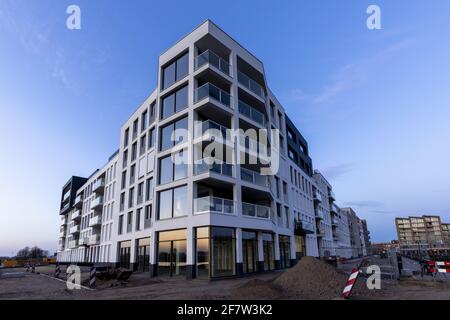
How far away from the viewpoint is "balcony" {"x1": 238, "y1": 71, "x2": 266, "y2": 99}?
25234mm

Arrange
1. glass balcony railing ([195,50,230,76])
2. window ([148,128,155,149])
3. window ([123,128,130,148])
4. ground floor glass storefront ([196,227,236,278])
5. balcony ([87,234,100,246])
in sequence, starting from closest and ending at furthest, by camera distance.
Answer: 1. ground floor glass storefront ([196,227,236,278])
2. glass balcony railing ([195,50,230,76])
3. window ([148,128,155,149])
4. window ([123,128,130,148])
5. balcony ([87,234,100,246])

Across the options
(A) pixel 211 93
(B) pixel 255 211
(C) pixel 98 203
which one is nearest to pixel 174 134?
(A) pixel 211 93

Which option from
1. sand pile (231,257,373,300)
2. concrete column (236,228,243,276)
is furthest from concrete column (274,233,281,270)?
sand pile (231,257,373,300)

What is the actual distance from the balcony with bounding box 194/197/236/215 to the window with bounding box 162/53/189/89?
34.2 ft

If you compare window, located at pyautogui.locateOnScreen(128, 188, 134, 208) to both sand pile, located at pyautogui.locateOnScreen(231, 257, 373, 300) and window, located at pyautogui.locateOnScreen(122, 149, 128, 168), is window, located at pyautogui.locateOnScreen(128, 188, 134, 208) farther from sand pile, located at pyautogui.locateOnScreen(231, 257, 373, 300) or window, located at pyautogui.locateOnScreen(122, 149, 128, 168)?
sand pile, located at pyautogui.locateOnScreen(231, 257, 373, 300)

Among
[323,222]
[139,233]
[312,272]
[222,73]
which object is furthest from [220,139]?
[323,222]

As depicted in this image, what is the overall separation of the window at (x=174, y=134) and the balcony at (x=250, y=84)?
21.4ft

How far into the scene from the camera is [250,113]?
25.2 metres

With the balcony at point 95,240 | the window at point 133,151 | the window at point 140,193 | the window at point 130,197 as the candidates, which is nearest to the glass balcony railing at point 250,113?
the window at point 140,193

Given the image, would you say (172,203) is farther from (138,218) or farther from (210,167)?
(138,218)

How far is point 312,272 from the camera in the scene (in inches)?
511

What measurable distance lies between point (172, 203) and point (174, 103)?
824cm

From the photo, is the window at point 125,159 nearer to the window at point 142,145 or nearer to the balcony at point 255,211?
the window at point 142,145

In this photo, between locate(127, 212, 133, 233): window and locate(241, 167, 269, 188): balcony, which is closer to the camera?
locate(241, 167, 269, 188): balcony
